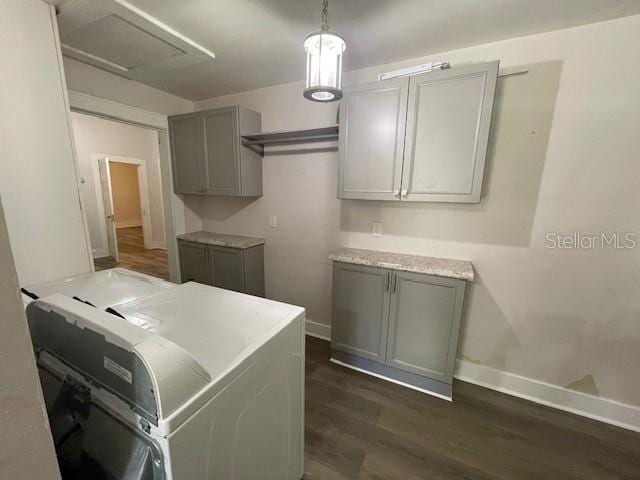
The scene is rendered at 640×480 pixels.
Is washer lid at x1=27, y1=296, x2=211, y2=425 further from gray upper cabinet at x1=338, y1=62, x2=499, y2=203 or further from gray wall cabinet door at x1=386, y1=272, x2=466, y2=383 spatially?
gray upper cabinet at x1=338, y1=62, x2=499, y2=203

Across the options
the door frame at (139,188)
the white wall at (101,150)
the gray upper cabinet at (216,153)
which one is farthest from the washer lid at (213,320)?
the door frame at (139,188)

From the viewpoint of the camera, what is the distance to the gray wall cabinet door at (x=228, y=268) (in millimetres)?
2611

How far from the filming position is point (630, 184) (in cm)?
159

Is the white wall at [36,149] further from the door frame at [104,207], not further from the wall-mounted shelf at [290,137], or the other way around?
the door frame at [104,207]

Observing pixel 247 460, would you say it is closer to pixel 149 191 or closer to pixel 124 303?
pixel 124 303

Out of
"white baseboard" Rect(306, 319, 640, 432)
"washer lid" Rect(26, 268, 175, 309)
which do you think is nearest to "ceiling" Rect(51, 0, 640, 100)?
"washer lid" Rect(26, 268, 175, 309)

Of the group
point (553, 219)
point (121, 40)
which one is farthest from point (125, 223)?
point (553, 219)

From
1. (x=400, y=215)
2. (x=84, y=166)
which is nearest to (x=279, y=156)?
(x=400, y=215)

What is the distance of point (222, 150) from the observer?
2564 millimetres

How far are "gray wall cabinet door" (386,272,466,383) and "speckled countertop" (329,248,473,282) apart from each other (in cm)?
5

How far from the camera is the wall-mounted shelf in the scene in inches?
88.0

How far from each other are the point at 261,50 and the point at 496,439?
119 inches

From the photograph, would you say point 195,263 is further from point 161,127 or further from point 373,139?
point 373,139

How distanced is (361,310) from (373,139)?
4.29ft
